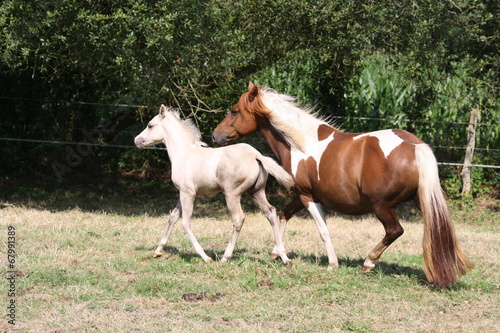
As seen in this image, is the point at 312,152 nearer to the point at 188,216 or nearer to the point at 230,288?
the point at 188,216

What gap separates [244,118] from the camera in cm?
Answer: 741

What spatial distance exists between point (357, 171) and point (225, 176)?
1561 mm

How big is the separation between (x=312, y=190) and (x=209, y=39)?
5.07 meters

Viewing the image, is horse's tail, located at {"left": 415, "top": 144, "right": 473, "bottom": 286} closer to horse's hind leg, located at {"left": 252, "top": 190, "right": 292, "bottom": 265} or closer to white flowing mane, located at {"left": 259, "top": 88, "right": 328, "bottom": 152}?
white flowing mane, located at {"left": 259, "top": 88, "right": 328, "bottom": 152}

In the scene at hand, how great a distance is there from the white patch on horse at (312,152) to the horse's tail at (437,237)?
134cm

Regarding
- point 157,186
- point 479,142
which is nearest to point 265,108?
point 157,186

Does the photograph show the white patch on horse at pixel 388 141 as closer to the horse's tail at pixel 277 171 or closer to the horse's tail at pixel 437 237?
the horse's tail at pixel 437 237

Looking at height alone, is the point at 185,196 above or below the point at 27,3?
below

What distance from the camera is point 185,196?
7109 millimetres

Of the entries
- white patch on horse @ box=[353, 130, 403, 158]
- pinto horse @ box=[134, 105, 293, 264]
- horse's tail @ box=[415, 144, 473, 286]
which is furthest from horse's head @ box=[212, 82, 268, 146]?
horse's tail @ box=[415, 144, 473, 286]

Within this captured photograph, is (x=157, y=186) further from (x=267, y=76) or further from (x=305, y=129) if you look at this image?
(x=305, y=129)

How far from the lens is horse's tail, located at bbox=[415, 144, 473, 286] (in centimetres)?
586

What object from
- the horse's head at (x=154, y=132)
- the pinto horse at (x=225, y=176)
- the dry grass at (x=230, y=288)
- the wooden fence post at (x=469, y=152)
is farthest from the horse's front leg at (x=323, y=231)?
the wooden fence post at (x=469, y=152)

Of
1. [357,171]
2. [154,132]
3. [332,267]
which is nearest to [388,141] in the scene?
[357,171]
